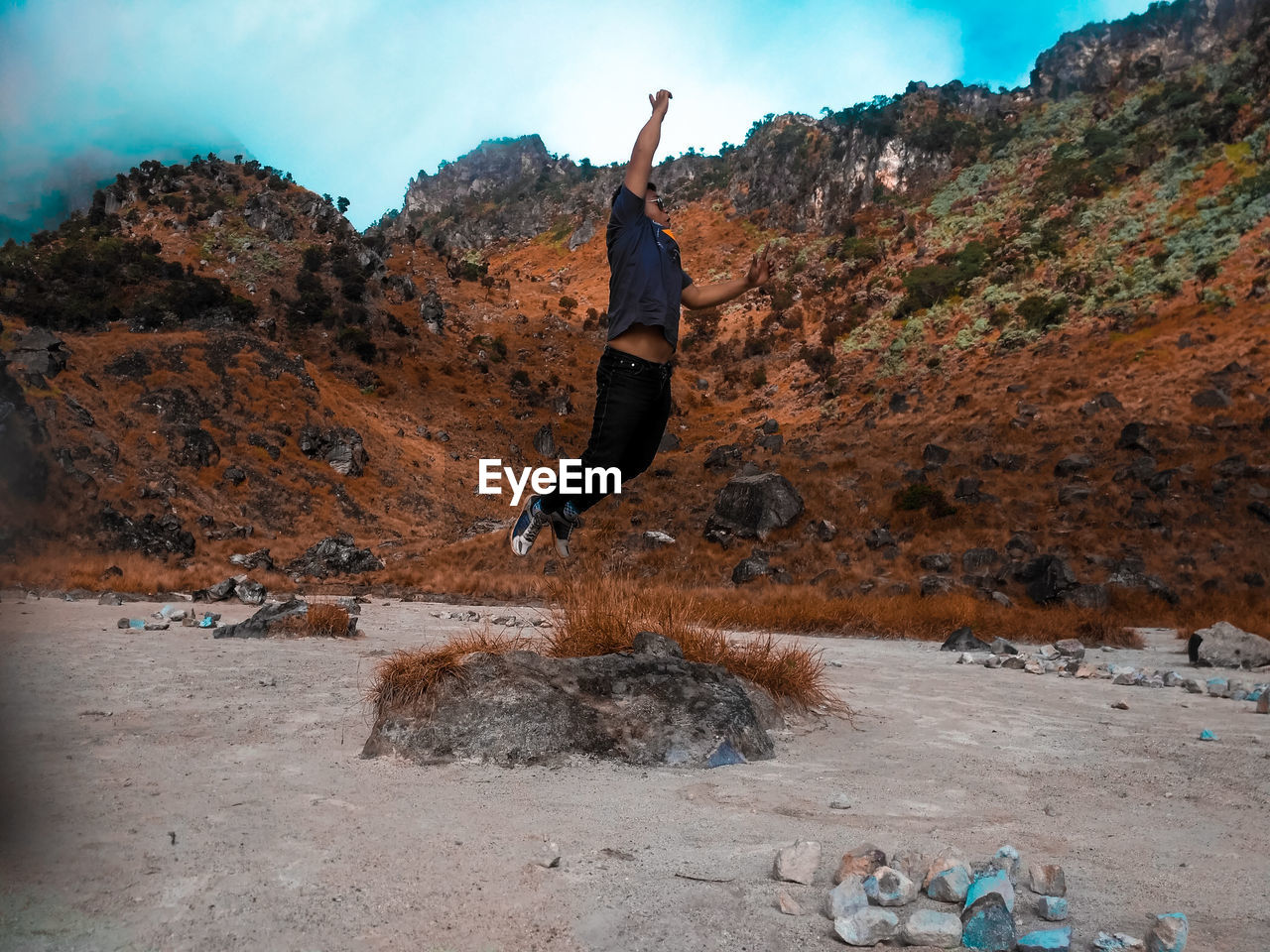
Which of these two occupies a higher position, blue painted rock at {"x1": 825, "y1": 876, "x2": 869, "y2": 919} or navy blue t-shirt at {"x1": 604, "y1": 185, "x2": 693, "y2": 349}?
navy blue t-shirt at {"x1": 604, "y1": 185, "x2": 693, "y2": 349}

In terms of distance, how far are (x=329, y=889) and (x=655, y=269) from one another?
2773 millimetres

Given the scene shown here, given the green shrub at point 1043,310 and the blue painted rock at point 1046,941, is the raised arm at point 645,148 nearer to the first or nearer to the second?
the blue painted rock at point 1046,941

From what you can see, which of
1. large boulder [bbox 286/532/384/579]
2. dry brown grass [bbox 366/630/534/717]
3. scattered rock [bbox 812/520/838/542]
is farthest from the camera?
large boulder [bbox 286/532/384/579]

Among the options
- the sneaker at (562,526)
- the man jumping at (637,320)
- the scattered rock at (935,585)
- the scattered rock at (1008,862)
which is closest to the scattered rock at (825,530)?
the scattered rock at (935,585)

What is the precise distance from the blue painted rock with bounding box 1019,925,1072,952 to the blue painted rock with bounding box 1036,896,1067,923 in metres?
0.18

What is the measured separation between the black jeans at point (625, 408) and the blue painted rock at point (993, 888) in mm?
2100

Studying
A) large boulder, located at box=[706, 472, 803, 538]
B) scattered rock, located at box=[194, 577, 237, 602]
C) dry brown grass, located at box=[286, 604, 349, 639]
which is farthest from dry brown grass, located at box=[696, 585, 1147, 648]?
scattered rock, located at box=[194, 577, 237, 602]

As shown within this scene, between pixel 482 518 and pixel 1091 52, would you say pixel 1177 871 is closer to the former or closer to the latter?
pixel 482 518

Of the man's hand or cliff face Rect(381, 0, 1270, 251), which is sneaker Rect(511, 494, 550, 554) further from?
cliff face Rect(381, 0, 1270, 251)

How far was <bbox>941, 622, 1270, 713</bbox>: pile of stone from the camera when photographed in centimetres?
626

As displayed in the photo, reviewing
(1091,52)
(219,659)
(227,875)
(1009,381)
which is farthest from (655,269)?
(1091,52)

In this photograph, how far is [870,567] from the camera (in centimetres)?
1595

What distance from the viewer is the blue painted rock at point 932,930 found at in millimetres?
1908

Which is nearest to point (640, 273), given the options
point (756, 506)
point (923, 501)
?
point (756, 506)
